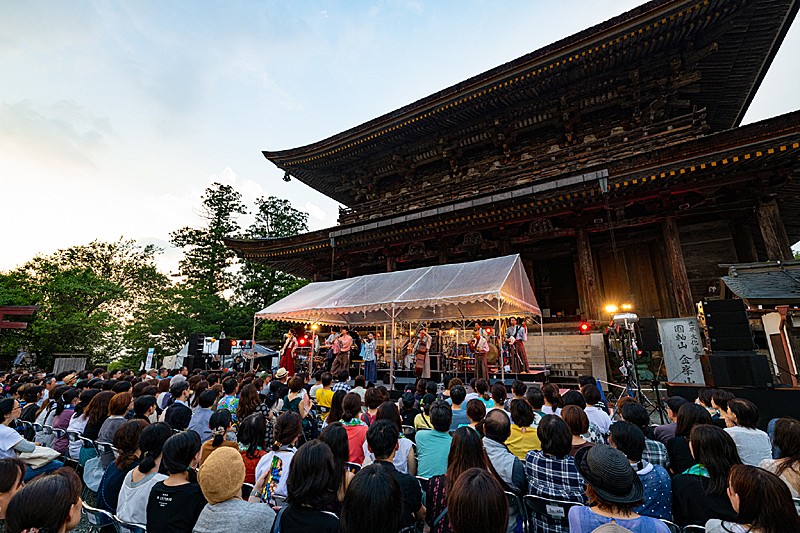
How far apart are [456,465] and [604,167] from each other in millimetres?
9228

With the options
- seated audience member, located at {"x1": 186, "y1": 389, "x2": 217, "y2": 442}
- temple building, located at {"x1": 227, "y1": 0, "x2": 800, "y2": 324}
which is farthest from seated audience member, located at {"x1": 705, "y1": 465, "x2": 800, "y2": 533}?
temple building, located at {"x1": 227, "y1": 0, "x2": 800, "y2": 324}

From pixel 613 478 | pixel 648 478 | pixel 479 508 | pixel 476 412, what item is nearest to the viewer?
pixel 479 508

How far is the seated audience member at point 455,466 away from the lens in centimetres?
228

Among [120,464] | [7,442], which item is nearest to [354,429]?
[120,464]

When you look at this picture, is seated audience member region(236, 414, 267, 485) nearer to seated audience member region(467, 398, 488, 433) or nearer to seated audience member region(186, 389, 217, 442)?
seated audience member region(186, 389, 217, 442)

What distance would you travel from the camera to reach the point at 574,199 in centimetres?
954

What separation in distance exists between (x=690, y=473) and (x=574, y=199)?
8219mm

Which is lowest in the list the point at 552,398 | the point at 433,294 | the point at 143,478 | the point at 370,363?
the point at 143,478

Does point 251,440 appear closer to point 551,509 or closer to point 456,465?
point 456,465

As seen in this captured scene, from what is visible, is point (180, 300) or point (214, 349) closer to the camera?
point (214, 349)

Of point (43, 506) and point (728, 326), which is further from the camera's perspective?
point (728, 326)

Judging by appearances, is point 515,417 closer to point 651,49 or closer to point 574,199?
point 574,199

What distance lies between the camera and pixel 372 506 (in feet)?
5.09

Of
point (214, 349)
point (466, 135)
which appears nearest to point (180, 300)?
point (214, 349)
